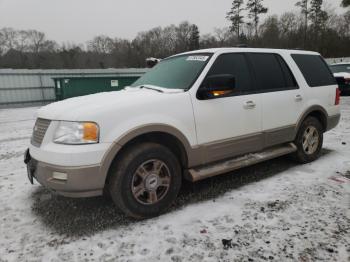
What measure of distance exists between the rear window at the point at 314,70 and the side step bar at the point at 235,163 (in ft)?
3.92

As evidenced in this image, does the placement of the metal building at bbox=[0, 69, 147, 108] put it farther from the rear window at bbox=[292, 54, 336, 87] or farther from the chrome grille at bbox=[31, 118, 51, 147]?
the rear window at bbox=[292, 54, 336, 87]

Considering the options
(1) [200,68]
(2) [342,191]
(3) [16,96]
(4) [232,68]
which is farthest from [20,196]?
(3) [16,96]

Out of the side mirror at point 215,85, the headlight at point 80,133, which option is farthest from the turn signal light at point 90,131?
the side mirror at point 215,85

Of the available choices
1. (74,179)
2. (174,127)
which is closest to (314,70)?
(174,127)

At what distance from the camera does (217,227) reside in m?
2.72

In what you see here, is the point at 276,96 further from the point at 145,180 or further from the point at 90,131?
the point at 90,131

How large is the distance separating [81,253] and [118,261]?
1.25 ft

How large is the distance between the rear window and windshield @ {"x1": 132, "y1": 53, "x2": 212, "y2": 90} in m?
1.90

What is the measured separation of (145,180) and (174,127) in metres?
0.66

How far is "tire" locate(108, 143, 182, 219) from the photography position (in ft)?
8.97

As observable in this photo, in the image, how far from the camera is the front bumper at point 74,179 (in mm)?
2508

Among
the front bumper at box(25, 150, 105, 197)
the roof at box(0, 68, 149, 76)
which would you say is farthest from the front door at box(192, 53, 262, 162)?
the roof at box(0, 68, 149, 76)

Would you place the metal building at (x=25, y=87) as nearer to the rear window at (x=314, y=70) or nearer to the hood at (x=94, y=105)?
the hood at (x=94, y=105)

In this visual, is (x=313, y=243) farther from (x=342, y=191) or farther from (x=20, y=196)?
(x=20, y=196)
